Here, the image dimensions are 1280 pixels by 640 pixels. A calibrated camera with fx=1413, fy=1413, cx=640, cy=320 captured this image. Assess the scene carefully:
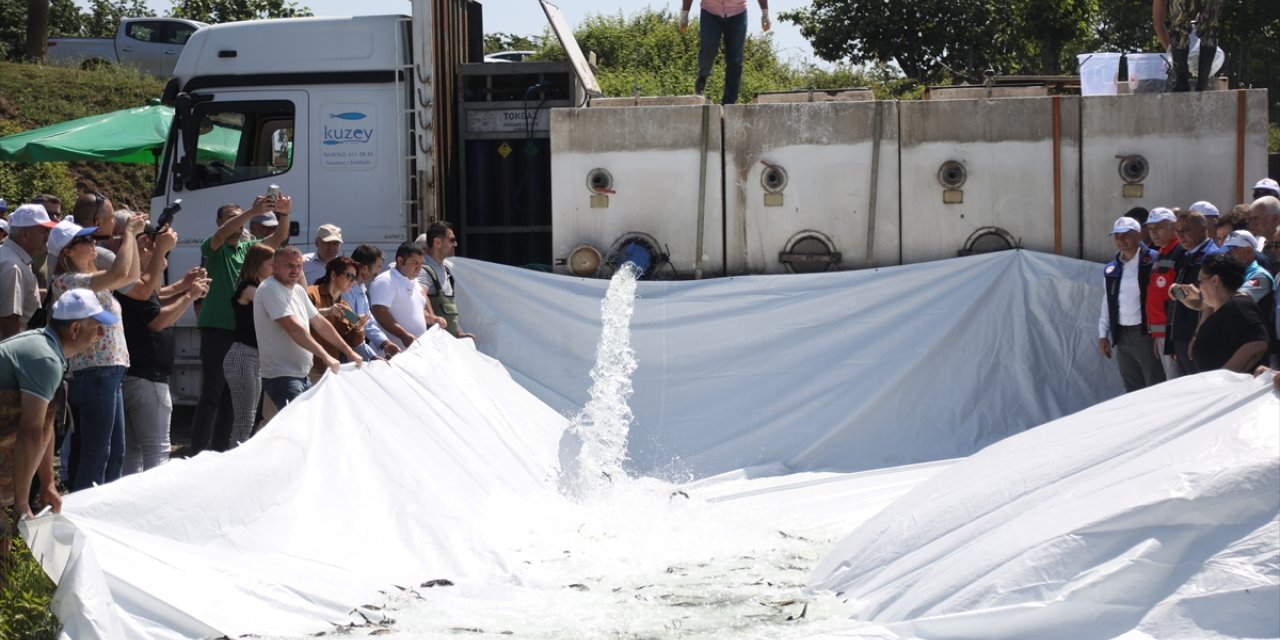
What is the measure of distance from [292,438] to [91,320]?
1.61 metres

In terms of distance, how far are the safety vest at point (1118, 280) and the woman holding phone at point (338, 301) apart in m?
5.40

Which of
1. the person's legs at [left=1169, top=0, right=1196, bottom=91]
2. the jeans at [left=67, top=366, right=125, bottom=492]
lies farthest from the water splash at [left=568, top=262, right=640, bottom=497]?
the person's legs at [left=1169, top=0, right=1196, bottom=91]

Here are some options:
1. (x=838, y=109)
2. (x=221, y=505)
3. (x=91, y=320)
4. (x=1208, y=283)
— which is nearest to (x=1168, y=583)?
(x=1208, y=283)

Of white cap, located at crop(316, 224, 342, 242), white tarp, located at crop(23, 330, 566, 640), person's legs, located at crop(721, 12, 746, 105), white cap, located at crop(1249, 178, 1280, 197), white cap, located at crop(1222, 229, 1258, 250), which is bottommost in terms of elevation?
white tarp, located at crop(23, 330, 566, 640)

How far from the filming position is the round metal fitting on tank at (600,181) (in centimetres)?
1152

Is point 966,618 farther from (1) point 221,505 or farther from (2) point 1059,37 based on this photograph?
(2) point 1059,37

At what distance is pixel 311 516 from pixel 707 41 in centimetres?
706

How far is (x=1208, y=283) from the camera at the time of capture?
7.68 m

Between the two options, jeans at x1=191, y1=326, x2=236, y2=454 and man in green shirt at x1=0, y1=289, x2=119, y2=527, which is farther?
jeans at x1=191, y1=326, x2=236, y2=454

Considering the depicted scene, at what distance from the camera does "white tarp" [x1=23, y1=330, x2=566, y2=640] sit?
5.50m

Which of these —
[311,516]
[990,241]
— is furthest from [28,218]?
[990,241]

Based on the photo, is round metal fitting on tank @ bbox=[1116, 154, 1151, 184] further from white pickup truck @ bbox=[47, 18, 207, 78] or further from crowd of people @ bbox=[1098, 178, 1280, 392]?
white pickup truck @ bbox=[47, 18, 207, 78]

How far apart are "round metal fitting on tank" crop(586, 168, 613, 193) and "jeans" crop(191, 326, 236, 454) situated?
354 cm

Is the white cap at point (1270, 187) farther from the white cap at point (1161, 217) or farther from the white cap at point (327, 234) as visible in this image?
the white cap at point (327, 234)
